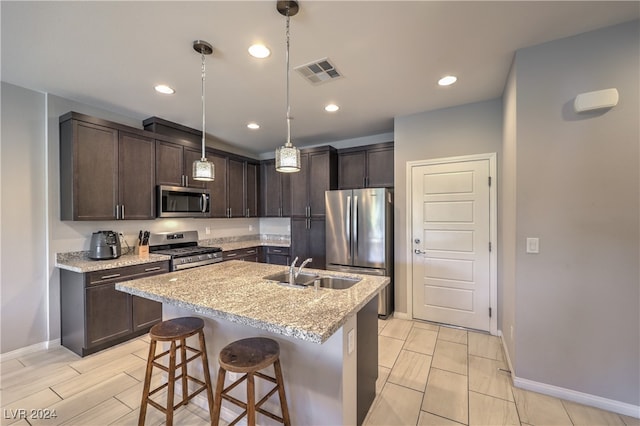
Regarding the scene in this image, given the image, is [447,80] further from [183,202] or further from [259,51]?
[183,202]

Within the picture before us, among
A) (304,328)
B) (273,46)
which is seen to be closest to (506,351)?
(304,328)

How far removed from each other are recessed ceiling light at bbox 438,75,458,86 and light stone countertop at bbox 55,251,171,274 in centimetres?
355

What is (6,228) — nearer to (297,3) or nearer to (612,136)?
(297,3)

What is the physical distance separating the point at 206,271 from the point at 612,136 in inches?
125

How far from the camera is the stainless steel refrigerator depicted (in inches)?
137

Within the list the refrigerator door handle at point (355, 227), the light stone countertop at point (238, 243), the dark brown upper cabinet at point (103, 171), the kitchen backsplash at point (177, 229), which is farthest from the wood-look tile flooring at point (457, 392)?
the dark brown upper cabinet at point (103, 171)

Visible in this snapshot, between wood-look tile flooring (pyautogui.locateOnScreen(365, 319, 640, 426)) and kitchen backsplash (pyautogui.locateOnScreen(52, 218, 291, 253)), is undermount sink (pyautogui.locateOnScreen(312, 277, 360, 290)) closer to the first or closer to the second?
wood-look tile flooring (pyautogui.locateOnScreen(365, 319, 640, 426))

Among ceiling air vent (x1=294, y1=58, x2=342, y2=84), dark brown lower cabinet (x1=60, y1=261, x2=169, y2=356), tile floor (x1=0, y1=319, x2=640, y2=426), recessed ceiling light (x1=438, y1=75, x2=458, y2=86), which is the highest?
recessed ceiling light (x1=438, y1=75, x2=458, y2=86)

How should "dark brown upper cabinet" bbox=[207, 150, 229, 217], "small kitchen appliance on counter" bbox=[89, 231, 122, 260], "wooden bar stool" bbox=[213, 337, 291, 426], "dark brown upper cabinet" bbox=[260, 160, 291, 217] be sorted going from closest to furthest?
"wooden bar stool" bbox=[213, 337, 291, 426], "small kitchen appliance on counter" bbox=[89, 231, 122, 260], "dark brown upper cabinet" bbox=[207, 150, 229, 217], "dark brown upper cabinet" bbox=[260, 160, 291, 217]

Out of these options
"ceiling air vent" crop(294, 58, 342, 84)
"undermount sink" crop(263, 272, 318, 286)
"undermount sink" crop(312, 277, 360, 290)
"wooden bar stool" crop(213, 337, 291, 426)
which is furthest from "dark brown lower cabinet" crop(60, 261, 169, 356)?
"ceiling air vent" crop(294, 58, 342, 84)

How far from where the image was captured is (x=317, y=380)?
1523 mm

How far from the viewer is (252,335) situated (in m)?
1.75

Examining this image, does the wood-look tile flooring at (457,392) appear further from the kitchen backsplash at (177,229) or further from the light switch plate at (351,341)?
the kitchen backsplash at (177,229)

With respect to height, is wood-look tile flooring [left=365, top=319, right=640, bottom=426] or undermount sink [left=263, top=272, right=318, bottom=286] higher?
undermount sink [left=263, top=272, right=318, bottom=286]
